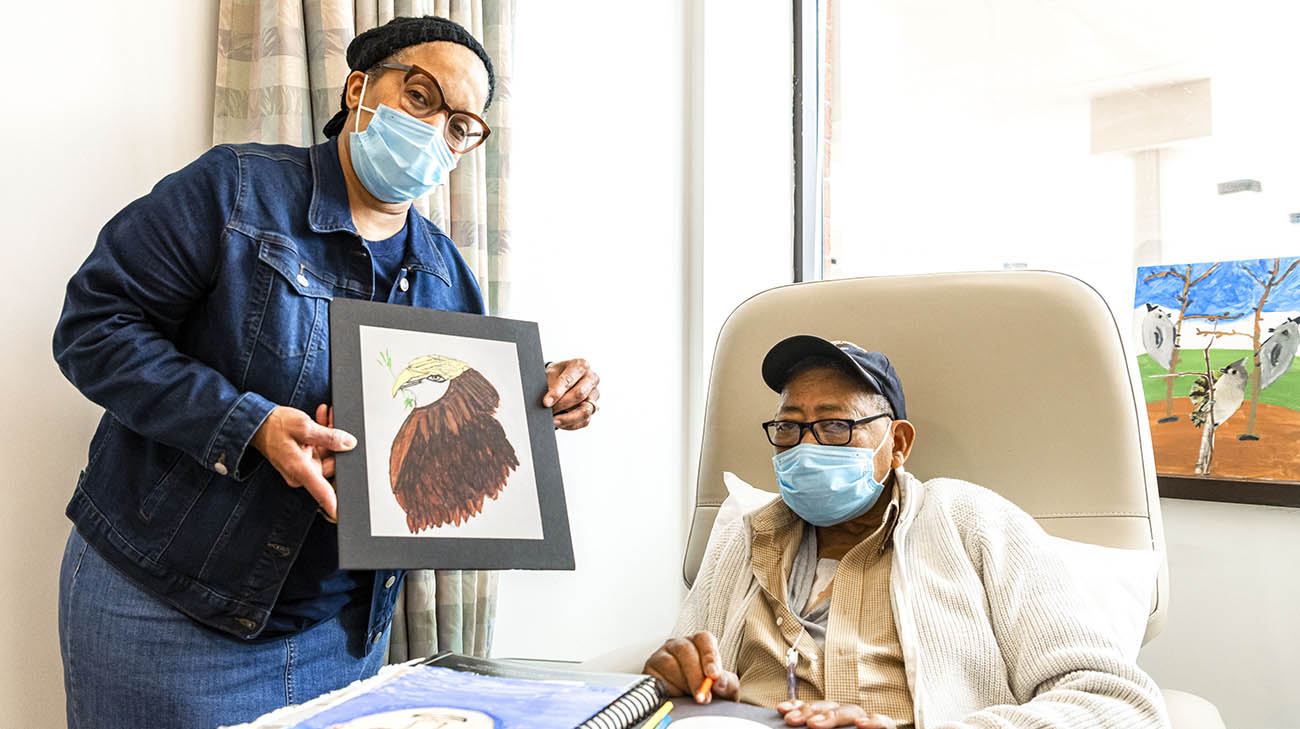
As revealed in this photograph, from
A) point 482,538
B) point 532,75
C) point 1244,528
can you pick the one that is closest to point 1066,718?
point 482,538

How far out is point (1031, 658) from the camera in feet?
3.45

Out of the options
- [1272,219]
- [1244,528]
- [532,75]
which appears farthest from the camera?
[532,75]

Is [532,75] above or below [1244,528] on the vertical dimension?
above

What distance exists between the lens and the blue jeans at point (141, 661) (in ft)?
3.62

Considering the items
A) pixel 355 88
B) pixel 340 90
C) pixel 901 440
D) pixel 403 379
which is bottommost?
pixel 901 440

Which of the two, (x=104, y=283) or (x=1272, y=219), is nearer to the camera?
(x=104, y=283)

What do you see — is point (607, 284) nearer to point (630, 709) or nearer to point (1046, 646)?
point (1046, 646)

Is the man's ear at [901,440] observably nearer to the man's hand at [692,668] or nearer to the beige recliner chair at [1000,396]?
the beige recliner chair at [1000,396]

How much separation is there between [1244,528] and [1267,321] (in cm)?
40

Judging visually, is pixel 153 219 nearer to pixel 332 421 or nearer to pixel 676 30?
pixel 332 421

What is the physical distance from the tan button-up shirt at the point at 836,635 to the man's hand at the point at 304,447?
24.2 inches

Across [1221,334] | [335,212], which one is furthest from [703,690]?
[1221,334]

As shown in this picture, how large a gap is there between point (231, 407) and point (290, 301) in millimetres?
195

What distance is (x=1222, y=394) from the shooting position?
1.80 metres
